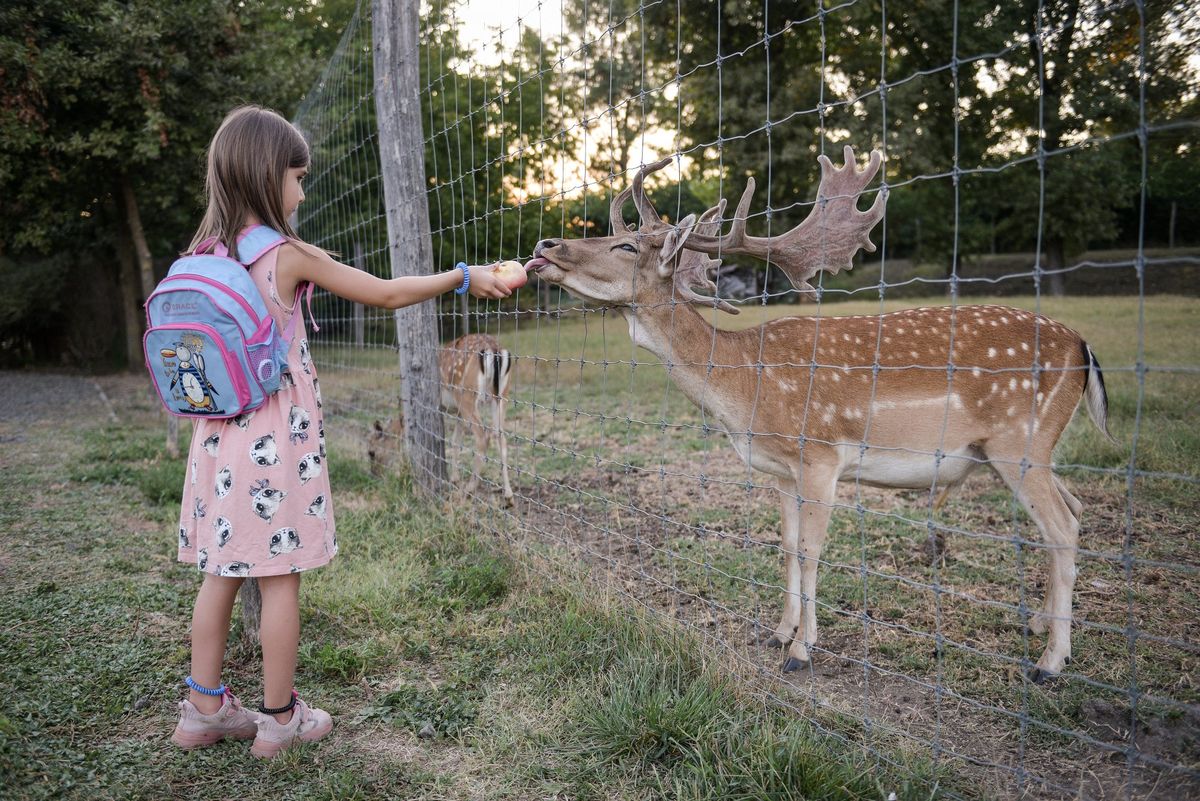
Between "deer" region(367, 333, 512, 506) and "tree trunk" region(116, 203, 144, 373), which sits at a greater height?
"tree trunk" region(116, 203, 144, 373)

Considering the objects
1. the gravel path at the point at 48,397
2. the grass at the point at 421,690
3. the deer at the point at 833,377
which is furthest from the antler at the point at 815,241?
the gravel path at the point at 48,397

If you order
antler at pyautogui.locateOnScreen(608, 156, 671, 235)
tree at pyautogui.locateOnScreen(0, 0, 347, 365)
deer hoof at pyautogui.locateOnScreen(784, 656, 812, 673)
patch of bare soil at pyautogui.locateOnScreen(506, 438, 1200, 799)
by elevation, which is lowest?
deer hoof at pyautogui.locateOnScreen(784, 656, 812, 673)

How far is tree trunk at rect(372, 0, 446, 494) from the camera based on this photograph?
208 inches

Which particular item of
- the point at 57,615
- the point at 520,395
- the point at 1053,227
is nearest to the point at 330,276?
the point at 57,615

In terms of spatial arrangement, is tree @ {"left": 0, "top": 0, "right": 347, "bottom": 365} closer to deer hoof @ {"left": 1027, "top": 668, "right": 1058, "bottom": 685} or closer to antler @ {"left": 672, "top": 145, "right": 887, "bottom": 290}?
antler @ {"left": 672, "top": 145, "right": 887, "bottom": 290}

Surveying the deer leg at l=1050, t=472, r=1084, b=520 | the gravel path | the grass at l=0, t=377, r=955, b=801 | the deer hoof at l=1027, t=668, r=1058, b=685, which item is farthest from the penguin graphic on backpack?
the gravel path

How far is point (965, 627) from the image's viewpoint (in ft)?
12.2

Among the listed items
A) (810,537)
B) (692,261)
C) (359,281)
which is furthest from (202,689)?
(692,261)

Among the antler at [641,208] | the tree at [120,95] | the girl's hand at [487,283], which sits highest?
the tree at [120,95]

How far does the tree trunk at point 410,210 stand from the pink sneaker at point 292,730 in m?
2.50

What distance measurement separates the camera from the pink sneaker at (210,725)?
276 cm

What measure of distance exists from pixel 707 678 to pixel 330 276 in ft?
5.85

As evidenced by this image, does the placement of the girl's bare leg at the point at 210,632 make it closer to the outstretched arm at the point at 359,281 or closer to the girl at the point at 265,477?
the girl at the point at 265,477

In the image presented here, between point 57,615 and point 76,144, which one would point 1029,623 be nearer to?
point 57,615
